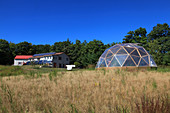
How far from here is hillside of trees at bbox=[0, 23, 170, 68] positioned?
34.2 metres

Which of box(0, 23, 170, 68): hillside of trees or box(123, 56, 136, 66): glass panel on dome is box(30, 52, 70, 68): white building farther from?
box(123, 56, 136, 66): glass panel on dome

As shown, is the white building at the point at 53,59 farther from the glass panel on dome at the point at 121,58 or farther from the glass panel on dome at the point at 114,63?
the glass panel on dome at the point at 121,58

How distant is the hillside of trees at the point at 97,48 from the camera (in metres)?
34.2

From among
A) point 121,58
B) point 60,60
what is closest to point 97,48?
point 60,60

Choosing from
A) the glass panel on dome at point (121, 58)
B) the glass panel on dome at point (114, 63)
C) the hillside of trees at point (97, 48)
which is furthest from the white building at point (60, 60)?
the glass panel on dome at point (121, 58)

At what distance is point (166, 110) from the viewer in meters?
2.35

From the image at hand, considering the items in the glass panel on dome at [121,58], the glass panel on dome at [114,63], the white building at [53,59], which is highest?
the white building at [53,59]

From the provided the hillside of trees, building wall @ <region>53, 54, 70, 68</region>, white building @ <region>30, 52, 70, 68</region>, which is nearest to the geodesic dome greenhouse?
the hillside of trees

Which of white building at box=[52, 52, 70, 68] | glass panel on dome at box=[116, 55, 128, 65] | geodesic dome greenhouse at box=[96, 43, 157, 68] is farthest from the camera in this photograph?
white building at box=[52, 52, 70, 68]

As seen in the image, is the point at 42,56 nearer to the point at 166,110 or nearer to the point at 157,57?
the point at 157,57

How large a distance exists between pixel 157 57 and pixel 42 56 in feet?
128

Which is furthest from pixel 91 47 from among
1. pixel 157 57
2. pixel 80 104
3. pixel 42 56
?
pixel 80 104

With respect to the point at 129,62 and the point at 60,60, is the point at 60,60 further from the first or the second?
the point at 129,62

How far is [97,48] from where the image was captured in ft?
154
